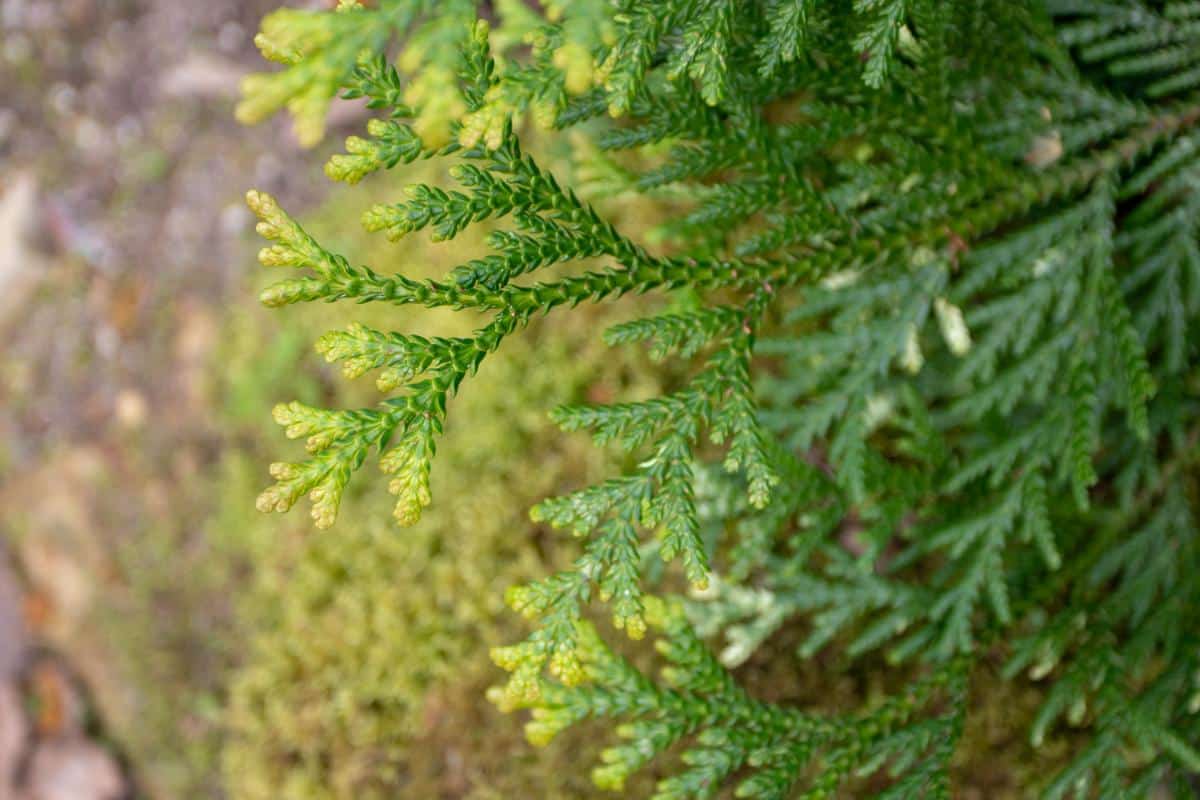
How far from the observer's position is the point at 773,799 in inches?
77.6

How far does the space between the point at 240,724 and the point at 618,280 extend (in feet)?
8.26

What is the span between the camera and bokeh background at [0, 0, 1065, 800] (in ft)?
9.91

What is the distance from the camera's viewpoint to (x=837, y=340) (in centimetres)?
231

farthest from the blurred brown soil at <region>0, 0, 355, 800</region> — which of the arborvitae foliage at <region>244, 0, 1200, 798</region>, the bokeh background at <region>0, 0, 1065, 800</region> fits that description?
the arborvitae foliage at <region>244, 0, 1200, 798</region>

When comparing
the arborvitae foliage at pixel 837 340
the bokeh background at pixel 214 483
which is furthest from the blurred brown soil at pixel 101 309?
the arborvitae foliage at pixel 837 340

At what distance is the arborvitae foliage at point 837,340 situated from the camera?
1.61 meters

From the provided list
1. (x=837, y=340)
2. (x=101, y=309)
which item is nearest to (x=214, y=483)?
(x=101, y=309)

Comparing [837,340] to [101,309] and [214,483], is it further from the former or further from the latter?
[101,309]

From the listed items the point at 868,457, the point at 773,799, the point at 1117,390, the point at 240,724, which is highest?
the point at 1117,390

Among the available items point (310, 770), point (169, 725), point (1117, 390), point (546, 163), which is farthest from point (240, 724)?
point (1117, 390)

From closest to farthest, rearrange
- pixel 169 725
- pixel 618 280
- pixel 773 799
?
pixel 618 280 < pixel 773 799 < pixel 169 725

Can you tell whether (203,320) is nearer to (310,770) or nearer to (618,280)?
(310,770)

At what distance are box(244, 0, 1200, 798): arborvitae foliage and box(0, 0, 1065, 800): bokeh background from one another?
0.44 meters

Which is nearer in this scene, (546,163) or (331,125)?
(546,163)
